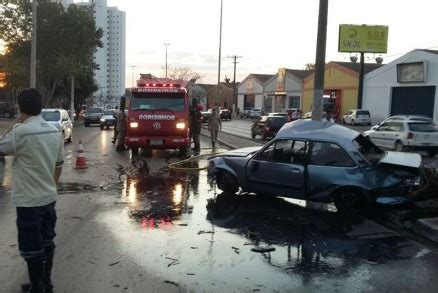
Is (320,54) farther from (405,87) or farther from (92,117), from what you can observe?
(405,87)

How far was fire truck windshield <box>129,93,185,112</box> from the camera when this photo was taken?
18016 millimetres

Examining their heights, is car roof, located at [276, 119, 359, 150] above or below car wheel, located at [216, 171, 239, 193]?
above

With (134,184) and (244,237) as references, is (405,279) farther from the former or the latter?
(134,184)

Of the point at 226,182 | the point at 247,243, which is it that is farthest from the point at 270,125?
the point at 247,243

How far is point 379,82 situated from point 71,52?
1156 inches

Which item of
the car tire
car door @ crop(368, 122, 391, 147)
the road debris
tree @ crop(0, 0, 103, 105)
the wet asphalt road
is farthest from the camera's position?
tree @ crop(0, 0, 103, 105)

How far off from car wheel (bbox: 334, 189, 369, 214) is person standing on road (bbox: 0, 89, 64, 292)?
5.39 meters

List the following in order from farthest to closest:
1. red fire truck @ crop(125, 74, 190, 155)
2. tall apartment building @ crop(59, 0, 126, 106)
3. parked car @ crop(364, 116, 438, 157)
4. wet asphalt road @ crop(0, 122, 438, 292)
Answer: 1. tall apartment building @ crop(59, 0, 126, 106)
2. parked car @ crop(364, 116, 438, 157)
3. red fire truck @ crop(125, 74, 190, 155)
4. wet asphalt road @ crop(0, 122, 438, 292)

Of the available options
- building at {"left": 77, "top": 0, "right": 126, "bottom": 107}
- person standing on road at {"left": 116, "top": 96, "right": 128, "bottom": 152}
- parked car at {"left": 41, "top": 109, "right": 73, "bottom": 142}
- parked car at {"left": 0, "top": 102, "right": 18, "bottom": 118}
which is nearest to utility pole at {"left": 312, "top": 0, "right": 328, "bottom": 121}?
person standing on road at {"left": 116, "top": 96, "right": 128, "bottom": 152}

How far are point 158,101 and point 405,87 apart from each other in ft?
114

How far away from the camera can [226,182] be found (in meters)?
10.3

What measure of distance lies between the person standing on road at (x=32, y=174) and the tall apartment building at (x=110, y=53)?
83498mm

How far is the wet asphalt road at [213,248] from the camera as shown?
5387 mm

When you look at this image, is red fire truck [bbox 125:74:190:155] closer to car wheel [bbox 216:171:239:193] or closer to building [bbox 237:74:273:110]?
car wheel [bbox 216:171:239:193]
